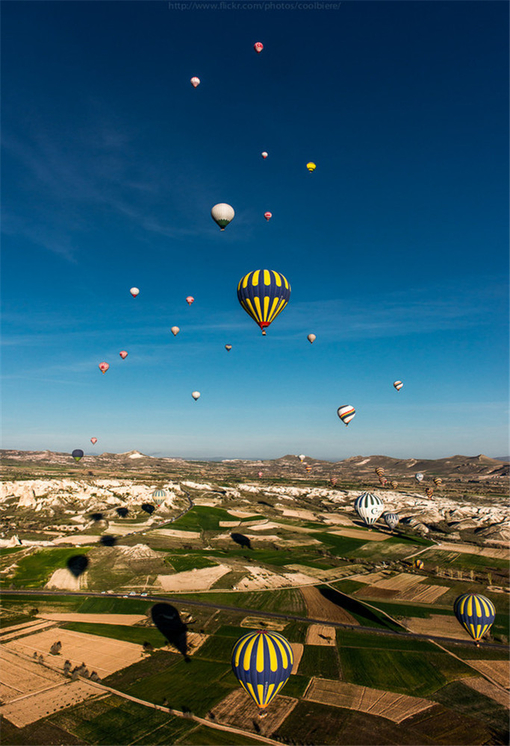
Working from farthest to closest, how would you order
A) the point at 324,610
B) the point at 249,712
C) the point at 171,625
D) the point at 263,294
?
1. the point at 324,610
2. the point at 171,625
3. the point at 263,294
4. the point at 249,712

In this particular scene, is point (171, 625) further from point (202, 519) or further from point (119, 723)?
point (202, 519)

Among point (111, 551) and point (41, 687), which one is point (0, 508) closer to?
point (111, 551)

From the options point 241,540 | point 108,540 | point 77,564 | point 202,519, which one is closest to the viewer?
point 77,564

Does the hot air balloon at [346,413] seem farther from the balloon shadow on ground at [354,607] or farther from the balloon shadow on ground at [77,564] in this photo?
the balloon shadow on ground at [77,564]

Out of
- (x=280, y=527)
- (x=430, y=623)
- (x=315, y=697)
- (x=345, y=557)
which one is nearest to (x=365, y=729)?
(x=315, y=697)

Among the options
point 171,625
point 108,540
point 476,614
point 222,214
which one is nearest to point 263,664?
point 476,614

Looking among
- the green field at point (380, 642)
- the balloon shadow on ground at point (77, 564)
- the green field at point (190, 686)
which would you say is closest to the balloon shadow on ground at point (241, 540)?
the balloon shadow on ground at point (77, 564)
